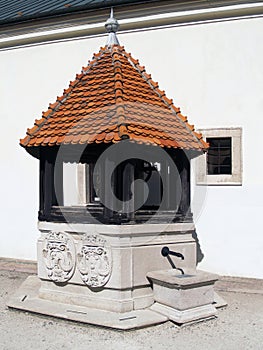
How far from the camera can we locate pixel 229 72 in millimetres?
7934

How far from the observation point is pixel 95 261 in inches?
220

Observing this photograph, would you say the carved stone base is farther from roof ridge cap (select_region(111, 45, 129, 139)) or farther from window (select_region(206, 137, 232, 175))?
window (select_region(206, 137, 232, 175))

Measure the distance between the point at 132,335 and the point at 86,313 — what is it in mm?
771

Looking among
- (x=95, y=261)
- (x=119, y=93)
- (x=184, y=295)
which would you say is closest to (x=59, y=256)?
(x=95, y=261)

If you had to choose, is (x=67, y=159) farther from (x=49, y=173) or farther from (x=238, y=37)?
(x=238, y=37)

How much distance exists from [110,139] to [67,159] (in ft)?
5.15

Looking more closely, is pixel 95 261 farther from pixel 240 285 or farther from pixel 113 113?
pixel 240 285

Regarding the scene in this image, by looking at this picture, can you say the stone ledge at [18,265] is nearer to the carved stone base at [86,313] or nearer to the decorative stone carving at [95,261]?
the carved stone base at [86,313]

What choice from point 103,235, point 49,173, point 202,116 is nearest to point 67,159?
point 49,173

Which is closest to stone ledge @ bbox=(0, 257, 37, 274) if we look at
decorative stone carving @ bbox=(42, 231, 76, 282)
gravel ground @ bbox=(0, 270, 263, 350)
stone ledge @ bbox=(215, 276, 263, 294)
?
decorative stone carving @ bbox=(42, 231, 76, 282)

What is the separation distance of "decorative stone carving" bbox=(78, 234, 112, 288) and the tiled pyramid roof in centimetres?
123

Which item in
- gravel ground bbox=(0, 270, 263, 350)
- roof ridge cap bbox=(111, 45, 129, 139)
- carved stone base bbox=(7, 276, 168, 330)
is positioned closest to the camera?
gravel ground bbox=(0, 270, 263, 350)

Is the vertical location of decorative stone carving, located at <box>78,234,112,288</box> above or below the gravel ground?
above

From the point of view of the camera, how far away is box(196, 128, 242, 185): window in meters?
7.85
